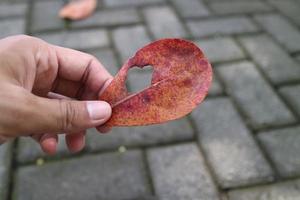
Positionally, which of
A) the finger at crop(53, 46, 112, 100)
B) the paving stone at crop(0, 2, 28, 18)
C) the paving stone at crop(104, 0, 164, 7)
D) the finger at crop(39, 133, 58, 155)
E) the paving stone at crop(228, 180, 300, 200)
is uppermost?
the finger at crop(53, 46, 112, 100)

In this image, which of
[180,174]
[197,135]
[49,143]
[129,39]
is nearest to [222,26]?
[129,39]

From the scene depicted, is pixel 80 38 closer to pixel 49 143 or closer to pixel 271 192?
pixel 49 143

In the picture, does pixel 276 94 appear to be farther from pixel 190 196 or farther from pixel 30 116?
pixel 30 116

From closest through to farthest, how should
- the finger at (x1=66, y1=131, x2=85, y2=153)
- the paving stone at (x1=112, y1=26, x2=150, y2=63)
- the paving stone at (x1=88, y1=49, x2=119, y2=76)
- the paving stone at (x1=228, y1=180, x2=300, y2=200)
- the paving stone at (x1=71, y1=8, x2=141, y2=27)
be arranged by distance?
the finger at (x1=66, y1=131, x2=85, y2=153) → the paving stone at (x1=228, y1=180, x2=300, y2=200) → the paving stone at (x1=88, y1=49, x2=119, y2=76) → the paving stone at (x1=112, y1=26, x2=150, y2=63) → the paving stone at (x1=71, y1=8, x2=141, y2=27)

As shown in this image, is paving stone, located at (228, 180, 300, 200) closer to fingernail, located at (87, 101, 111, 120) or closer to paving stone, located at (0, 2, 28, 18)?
fingernail, located at (87, 101, 111, 120)

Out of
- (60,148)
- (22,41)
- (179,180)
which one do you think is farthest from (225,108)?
(22,41)

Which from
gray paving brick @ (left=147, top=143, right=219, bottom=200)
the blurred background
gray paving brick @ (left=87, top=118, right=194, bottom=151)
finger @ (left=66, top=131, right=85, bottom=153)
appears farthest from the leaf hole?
finger @ (left=66, top=131, right=85, bottom=153)
